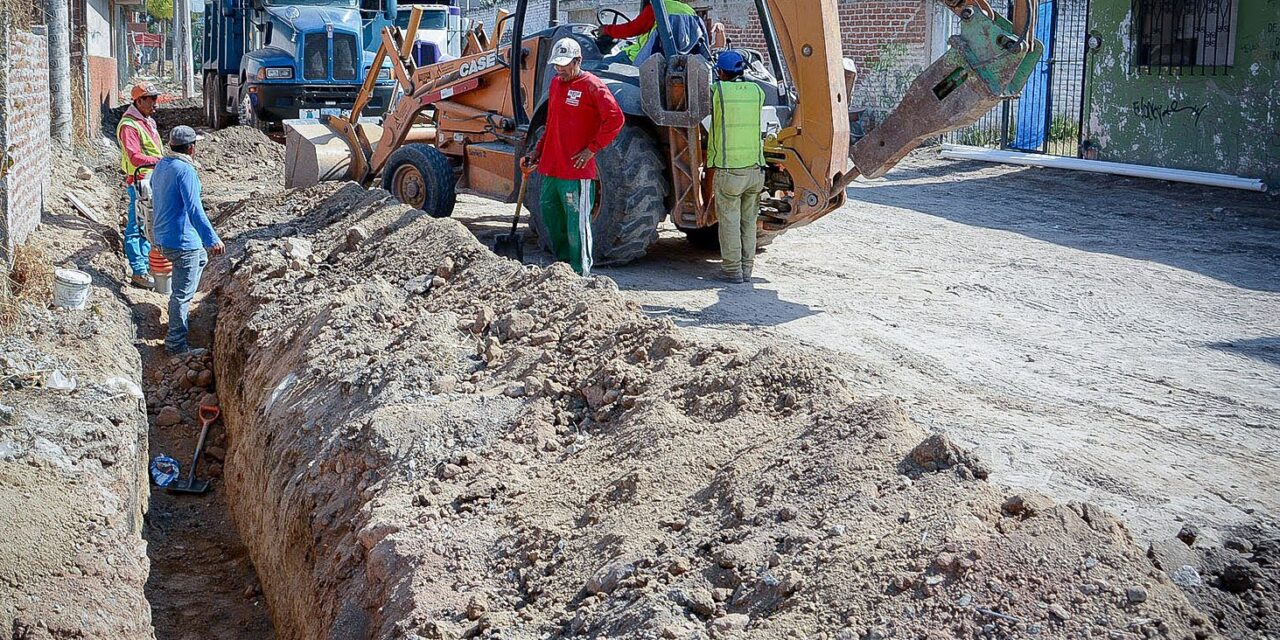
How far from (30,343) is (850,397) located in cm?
476

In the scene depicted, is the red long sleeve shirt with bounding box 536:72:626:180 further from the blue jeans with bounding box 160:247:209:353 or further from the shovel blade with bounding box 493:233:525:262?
the blue jeans with bounding box 160:247:209:353

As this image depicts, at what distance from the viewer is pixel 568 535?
14.3 ft

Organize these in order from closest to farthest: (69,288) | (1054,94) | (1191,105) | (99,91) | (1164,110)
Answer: (69,288) < (1191,105) < (1164,110) < (1054,94) < (99,91)

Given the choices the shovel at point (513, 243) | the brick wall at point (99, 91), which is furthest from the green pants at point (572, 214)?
the brick wall at point (99, 91)

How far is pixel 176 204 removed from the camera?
8.06 metres

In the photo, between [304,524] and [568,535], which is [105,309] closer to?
[304,524]

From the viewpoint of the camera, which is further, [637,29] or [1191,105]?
[1191,105]

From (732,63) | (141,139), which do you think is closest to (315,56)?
(141,139)

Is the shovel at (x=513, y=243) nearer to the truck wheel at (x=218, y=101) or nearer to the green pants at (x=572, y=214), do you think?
the green pants at (x=572, y=214)

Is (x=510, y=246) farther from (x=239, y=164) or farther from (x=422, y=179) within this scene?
(x=239, y=164)

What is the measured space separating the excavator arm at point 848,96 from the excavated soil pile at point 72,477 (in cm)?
483

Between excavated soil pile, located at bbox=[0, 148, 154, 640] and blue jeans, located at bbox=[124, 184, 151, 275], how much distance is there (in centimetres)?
142

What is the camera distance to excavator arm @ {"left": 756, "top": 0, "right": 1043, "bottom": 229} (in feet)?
25.4

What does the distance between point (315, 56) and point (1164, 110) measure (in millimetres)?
11687
